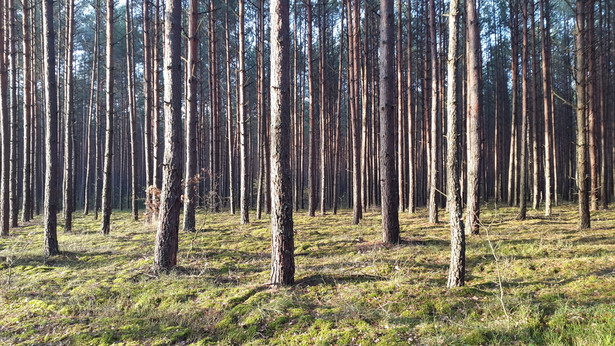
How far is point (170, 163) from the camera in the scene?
6816mm

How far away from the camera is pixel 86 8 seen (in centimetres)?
2350

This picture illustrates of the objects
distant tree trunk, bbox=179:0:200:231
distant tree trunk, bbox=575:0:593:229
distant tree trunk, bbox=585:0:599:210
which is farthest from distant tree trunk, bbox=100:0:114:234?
distant tree trunk, bbox=585:0:599:210

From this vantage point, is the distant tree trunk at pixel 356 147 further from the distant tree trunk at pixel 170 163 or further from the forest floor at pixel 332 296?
the distant tree trunk at pixel 170 163

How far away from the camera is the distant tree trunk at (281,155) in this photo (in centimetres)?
552

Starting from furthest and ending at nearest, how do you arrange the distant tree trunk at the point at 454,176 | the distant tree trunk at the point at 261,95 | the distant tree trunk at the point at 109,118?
the distant tree trunk at the point at 261,95
the distant tree trunk at the point at 109,118
the distant tree trunk at the point at 454,176

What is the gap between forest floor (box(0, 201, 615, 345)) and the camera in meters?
4.09

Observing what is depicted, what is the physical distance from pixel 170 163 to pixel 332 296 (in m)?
4.20

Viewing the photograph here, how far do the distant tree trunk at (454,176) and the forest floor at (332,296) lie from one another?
363mm

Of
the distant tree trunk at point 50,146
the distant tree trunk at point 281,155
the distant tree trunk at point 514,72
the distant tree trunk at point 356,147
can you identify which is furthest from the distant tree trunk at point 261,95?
the distant tree trunk at point 514,72

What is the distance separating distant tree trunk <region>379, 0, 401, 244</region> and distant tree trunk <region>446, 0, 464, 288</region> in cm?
271

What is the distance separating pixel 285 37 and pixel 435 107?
776 cm

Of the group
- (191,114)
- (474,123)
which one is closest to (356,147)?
(474,123)

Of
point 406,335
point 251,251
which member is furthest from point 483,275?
point 251,251

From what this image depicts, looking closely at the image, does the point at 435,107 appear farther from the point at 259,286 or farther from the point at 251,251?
the point at 259,286
